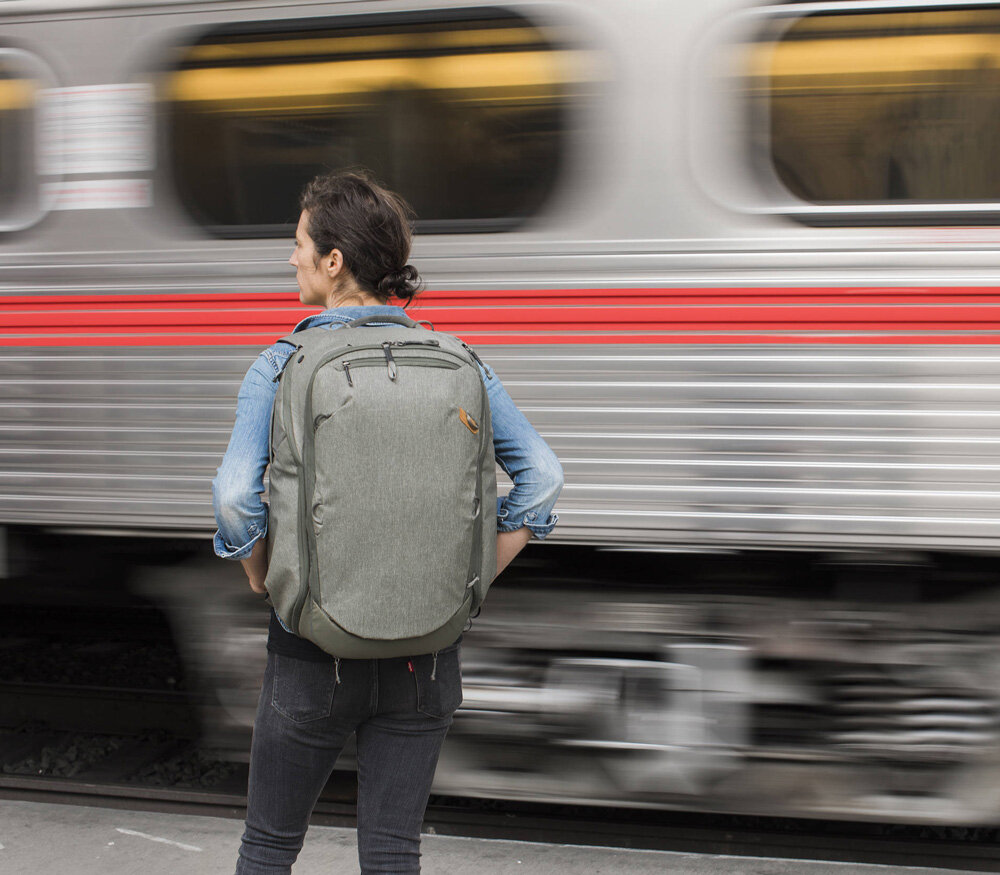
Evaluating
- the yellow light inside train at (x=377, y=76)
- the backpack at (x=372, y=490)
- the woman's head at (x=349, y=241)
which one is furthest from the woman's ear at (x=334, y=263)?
the yellow light inside train at (x=377, y=76)

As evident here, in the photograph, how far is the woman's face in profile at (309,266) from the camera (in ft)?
5.86

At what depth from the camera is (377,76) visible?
3082 millimetres

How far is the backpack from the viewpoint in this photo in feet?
5.29

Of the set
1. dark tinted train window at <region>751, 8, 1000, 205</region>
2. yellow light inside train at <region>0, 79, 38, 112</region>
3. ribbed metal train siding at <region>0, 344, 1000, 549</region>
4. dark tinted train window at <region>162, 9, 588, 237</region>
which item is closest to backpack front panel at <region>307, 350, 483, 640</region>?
ribbed metal train siding at <region>0, 344, 1000, 549</region>

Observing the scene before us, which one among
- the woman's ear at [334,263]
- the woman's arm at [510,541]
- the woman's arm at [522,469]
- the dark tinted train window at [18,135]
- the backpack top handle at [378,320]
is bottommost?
the woman's arm at [510,541]

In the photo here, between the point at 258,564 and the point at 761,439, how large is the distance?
1.58m

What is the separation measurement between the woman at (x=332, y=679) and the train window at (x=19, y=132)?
192 cm

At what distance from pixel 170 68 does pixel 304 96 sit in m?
0.43

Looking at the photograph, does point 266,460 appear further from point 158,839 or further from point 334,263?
point 158,839

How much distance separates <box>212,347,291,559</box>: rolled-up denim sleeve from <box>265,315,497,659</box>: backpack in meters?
0.03

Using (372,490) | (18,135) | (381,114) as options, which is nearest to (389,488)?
(372,490)

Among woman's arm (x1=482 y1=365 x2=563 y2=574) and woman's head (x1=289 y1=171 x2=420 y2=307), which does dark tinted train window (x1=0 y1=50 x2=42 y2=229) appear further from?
woman's arm (x1=482 y1=365 x2=563 y2=574)

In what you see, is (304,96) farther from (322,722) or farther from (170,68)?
(322,722)

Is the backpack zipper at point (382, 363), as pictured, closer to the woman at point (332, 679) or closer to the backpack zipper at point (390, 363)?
the backpack zipper at point (390, 363)
